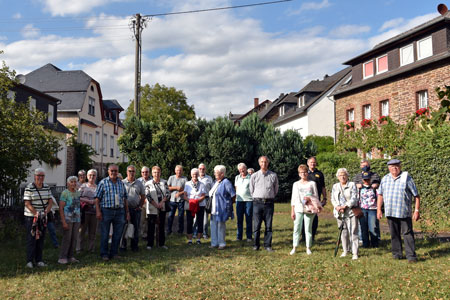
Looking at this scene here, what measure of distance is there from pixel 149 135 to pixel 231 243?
556 inches

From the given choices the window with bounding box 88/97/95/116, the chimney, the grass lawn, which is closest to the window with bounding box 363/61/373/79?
the grass lawn

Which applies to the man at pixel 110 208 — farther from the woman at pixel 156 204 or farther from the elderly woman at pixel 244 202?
the elderly woman at pixel 244 202

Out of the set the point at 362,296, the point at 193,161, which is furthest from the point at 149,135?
the point at 362,296

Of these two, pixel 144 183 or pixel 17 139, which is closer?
pixel 144 183

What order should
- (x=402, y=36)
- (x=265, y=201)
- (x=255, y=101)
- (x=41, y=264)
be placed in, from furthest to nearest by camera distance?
(x=255, y=101) < (x=402, y=36) < (x=265, y=201) < (x=41, y=264)

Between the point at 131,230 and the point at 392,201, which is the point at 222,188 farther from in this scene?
the point at 392,201

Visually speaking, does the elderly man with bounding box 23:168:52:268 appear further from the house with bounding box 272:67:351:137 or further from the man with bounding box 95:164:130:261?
the house with bounding box 272:67:351:137

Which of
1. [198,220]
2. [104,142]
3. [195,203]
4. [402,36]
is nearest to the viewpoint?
[195,203]

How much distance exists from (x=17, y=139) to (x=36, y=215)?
4.24m

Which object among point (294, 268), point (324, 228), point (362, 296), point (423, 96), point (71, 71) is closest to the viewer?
point (362, 296)

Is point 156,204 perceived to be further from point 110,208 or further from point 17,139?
point 17,139

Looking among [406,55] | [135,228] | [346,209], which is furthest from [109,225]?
[406,55]

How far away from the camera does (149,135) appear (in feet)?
77.2

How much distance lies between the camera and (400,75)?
23.5 metres
